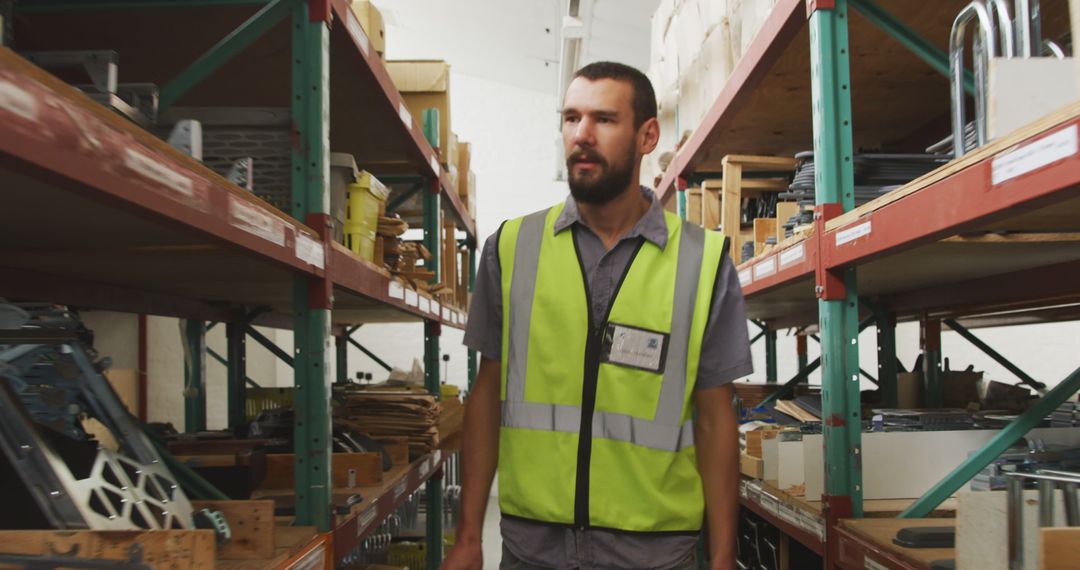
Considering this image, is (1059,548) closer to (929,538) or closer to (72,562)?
(929,538)

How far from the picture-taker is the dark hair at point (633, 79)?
220 centimetres

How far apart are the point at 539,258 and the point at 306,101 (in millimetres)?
926

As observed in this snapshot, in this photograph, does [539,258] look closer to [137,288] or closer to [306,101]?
[306,101]

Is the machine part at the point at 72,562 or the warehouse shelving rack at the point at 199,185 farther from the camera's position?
the machine part at the point at 72,562

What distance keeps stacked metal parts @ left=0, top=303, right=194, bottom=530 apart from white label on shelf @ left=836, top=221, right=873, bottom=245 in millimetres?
1843

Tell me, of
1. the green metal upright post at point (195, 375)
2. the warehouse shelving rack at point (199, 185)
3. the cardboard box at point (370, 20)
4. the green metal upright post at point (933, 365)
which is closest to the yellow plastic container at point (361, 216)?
the warehouse shelving rack at point (199, 185)

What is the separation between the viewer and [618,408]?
2.05 metres

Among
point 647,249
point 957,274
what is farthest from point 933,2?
point 647,249

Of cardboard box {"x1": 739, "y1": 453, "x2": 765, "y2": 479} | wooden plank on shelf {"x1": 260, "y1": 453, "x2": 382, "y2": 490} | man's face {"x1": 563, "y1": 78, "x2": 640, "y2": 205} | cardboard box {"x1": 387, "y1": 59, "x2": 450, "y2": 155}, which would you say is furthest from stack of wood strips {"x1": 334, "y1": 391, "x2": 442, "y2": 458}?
man's face {"x1": 563, "y1": 78, "x2": 640, "y2": 205}

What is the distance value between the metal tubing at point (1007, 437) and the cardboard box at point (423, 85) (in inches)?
161

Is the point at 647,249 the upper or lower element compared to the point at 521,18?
lower

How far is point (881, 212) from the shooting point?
2217 mm

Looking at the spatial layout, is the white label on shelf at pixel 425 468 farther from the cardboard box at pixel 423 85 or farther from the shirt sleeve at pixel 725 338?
the shirt sleeve at pixel 725 338

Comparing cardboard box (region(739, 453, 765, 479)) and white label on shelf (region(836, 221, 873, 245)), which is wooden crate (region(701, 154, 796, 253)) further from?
white label on shelf (region(836, 221, 873, 245))
